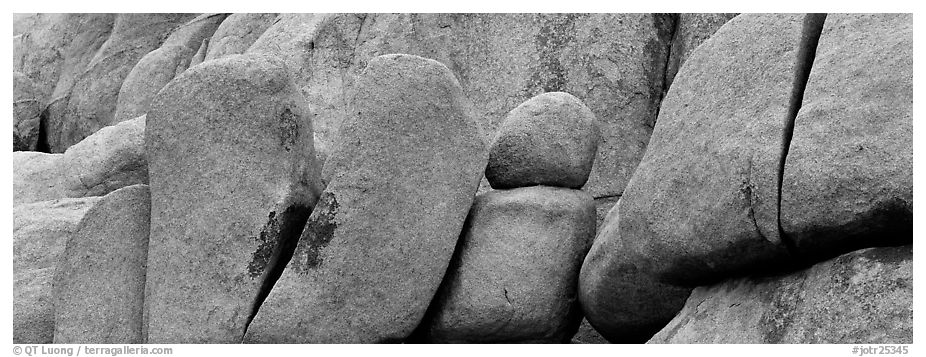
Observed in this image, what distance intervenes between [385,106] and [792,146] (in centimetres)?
252

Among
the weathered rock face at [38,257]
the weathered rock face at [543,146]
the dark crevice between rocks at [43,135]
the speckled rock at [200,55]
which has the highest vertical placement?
the weathered rock face at [543,146]

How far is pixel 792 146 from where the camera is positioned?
5832mm

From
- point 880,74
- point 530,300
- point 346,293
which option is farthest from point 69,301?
point 880,74

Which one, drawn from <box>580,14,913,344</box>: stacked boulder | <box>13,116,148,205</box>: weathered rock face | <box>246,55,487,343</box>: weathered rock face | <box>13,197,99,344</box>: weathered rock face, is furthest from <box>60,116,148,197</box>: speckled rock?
<box>580,14,913,344</box>: stacked boulder

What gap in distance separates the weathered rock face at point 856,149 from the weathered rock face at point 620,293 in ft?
→ 4.47

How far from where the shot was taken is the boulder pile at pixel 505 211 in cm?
571

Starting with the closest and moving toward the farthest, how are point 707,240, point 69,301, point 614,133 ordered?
point 707,240, point 69,301, point 614,133

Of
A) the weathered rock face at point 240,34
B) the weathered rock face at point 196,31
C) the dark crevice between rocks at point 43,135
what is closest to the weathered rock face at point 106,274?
the weathered rock face at point 240,34

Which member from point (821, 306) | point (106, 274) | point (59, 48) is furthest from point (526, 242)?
point (59, 48)

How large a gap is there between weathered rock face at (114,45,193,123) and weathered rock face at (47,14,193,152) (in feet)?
2.12

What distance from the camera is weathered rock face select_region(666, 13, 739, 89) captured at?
9.65 meters

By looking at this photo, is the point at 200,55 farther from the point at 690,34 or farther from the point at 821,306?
the point at 821,306

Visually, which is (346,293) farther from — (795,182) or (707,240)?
(795,182)

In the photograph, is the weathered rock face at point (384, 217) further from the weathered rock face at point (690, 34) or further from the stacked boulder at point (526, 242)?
the weathered rock face at point (690, 34)
